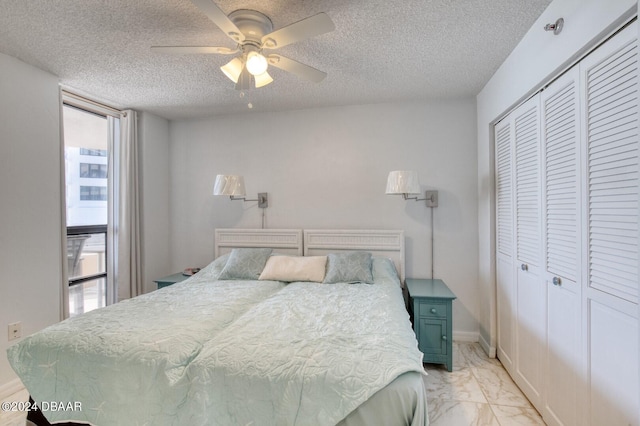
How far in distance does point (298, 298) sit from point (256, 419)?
101 cm

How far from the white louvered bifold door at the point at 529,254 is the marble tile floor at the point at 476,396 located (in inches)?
4.2

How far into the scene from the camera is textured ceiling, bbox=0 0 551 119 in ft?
5.71

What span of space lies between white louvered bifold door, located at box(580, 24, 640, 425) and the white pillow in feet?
6.29

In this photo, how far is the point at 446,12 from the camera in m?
1.78

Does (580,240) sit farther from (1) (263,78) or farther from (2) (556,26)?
(1) (263,78)

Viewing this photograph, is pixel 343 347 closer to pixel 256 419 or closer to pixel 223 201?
pixel 256 419

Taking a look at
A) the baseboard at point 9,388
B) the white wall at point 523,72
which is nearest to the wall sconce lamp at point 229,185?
the baseboard at point 9,388

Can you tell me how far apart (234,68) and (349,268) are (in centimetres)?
187

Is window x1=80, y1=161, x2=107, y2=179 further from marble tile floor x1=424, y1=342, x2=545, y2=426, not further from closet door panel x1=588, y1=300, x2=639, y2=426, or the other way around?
closet door panel x1=588, y1=300, x2=639, y2=426

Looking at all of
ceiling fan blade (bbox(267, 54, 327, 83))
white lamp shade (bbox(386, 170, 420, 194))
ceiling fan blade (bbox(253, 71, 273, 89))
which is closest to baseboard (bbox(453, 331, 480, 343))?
white lamp shade (bbox(386, 170, 420, 194))

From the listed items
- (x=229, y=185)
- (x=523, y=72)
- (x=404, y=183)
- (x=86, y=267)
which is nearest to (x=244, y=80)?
(x=229, y=185)

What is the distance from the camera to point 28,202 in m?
2.40

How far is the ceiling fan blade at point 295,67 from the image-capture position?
1.84 meters

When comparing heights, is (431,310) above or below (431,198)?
below
